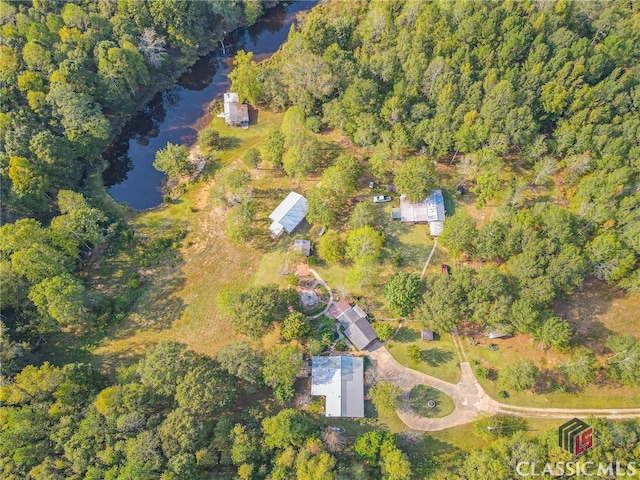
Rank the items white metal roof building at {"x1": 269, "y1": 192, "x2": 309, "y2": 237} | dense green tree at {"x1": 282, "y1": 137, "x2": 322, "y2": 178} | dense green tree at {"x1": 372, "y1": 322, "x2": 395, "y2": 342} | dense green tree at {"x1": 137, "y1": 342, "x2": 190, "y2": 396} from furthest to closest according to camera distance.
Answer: dense green tree at {"x1": 282, "y1": 137, "x2": 322, "y2": 178} < white metal roof building at {"x1": 269, "y1": 192, "x2": 309, "y2": 237} < dense green tree at {"x1": 372, "y1": 322, "x2": 395, "y2": 342} < dense green tree at {"x1": 137, "y1": 342, "x2": 190, "y2": 396}

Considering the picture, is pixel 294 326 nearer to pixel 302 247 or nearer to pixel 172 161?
pixel 302 247

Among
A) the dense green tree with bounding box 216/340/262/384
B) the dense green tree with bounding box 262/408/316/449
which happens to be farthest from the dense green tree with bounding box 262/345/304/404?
the dense green tree with bounding box 262/408/316/449

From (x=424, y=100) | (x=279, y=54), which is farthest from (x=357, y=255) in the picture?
(x=279, y=54)

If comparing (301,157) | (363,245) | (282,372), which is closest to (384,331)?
(363,245)

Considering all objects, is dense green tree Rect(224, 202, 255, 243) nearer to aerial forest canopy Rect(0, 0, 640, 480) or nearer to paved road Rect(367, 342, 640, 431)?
aerial forest canopy Rect(0, 0, 640, 480)

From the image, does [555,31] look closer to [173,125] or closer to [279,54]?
[279,54]

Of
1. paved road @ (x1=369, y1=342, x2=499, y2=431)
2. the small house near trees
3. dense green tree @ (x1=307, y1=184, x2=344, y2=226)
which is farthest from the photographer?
the small house near trees
